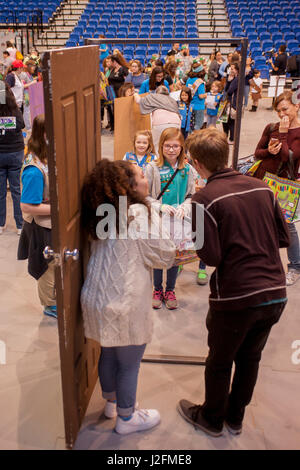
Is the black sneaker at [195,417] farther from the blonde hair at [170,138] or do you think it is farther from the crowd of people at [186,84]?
the crowd of people at [186,84]

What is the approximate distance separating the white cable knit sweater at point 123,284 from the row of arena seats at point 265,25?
12.0m

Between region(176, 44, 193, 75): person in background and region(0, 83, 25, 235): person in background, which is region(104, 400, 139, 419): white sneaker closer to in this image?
region(0, 83, 25, 235): person in background

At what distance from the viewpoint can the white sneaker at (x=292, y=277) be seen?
368 centimetres


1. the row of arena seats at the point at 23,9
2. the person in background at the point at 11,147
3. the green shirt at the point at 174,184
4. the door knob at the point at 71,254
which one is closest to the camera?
the door knob at the point at 71,254

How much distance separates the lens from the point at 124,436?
2.23 metres

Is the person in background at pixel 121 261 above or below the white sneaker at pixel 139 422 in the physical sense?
above

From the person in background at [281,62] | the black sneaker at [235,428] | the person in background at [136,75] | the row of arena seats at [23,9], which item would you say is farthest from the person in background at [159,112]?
the row of arena seats at [23,9]

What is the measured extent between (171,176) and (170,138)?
27 centimetres

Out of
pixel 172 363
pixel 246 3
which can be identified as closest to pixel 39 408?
pixel 172 363

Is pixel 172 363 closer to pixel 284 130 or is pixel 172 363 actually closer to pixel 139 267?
pixel 139 267

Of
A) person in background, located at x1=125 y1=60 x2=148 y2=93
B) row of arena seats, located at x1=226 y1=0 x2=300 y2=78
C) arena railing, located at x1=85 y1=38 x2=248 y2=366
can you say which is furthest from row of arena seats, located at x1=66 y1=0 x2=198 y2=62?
arena railing, located at x1=85 y1=38 x2=248 y2=366

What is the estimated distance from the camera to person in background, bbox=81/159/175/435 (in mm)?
1832

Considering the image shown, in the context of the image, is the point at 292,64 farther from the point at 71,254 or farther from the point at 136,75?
the point at 71,254
